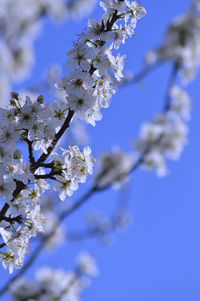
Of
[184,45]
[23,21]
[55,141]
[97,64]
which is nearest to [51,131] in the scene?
[55,141]

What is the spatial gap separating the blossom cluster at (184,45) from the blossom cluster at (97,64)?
587 centimetres

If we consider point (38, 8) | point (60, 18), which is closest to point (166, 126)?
point (60, 18)

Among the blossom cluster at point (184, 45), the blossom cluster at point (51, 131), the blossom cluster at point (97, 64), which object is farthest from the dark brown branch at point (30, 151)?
the blossom cluster at point (184, 45)

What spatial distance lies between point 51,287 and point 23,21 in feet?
23.9

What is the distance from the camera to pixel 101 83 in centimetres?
175

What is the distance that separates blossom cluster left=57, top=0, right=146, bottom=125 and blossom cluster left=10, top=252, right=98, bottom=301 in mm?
4414

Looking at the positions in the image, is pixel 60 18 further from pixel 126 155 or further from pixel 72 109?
pixel 72 109

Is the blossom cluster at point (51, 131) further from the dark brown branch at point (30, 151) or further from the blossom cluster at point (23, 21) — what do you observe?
the blossom cluster at point (23, 21)

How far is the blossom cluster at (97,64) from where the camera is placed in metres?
1.73

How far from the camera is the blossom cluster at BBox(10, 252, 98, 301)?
18.7ft

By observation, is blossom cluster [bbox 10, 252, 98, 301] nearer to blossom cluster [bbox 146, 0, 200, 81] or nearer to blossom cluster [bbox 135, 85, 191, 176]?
blossom cluster [bbox 135, 85, 191, 176]

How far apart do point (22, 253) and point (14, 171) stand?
1.35 feet

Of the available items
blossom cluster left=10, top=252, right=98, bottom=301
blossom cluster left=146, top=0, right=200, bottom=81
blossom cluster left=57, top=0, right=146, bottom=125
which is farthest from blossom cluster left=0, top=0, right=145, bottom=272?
blossom cluster left=146, top=0, right=200, bottom=81

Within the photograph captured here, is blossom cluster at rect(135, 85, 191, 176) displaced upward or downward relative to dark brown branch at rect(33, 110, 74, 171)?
upward
